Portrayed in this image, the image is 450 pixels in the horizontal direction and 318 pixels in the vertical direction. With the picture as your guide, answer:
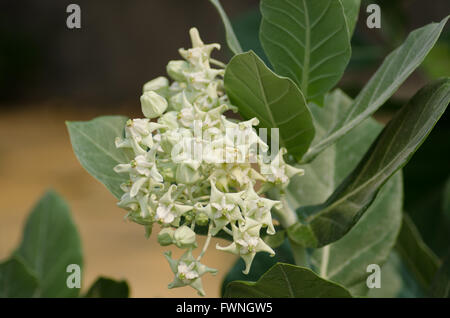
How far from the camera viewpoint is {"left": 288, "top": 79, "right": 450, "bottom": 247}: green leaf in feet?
1.89

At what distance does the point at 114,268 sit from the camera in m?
4.31

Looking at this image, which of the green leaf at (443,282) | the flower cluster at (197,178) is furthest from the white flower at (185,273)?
the green leaf at (443,282)

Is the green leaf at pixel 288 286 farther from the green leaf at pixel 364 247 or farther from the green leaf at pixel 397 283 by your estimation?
the green leaf at pixel 397 283

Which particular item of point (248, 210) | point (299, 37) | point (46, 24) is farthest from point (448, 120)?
point (46, 24)

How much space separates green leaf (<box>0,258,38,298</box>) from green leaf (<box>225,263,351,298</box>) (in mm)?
319

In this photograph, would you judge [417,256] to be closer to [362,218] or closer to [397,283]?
[397,283]

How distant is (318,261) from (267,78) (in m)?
0.32

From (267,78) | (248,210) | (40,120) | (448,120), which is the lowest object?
(248,210)

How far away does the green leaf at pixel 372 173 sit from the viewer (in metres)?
A: 0.58

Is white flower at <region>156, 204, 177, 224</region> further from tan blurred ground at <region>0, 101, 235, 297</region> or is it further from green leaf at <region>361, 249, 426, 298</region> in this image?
tan blurred ground at <region>0, 101, 235, 297</region>

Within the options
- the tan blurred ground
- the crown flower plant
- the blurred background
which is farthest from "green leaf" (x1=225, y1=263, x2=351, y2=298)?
the blurred background

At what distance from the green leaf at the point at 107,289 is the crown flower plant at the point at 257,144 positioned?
0.63ft

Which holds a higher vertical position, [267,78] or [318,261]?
[267,78]
